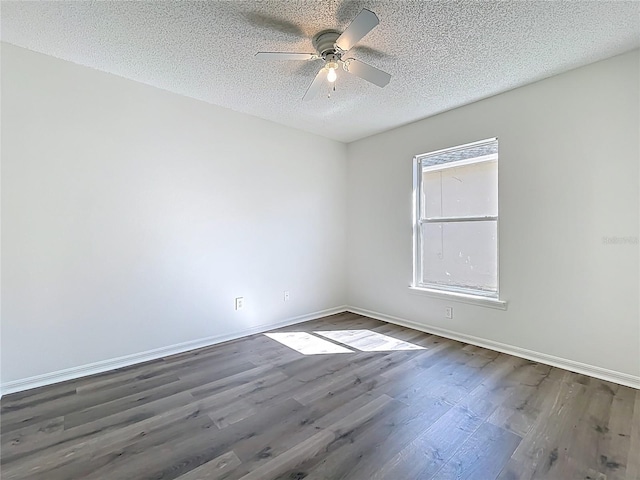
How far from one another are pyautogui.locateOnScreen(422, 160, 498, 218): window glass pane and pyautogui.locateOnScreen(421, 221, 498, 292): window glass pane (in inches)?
6.2

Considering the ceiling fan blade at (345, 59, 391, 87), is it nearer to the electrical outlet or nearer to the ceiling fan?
the ceiling fan

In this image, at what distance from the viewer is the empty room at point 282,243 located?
179cm

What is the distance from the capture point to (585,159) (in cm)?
253

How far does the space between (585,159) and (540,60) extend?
92cm

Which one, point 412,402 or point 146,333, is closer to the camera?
point 412,402

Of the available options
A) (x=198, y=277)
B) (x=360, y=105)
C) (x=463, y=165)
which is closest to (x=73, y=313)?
(x=198, y=277)

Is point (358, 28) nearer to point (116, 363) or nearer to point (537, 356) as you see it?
point (537, 356)

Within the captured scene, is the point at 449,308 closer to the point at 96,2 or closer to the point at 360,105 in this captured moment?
the point at 360,105

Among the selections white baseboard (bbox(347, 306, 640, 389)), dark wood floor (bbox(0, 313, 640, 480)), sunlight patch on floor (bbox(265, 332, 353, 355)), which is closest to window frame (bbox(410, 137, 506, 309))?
white baseboard (bbox(347, 306, 640, 389))

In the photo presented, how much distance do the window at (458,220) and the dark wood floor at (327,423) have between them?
0.98 meters

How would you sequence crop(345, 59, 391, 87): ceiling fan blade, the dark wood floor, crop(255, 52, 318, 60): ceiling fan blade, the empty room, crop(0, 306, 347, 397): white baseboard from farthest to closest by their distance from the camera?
crop(0, 306, 347, 397): white baseboard
crop(345, 59, 391, 87): ceiling fan blade
crop(255, 52, 318, 60): ceiling fan blade
the empty room
the dark wood floor

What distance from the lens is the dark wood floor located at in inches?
60.9

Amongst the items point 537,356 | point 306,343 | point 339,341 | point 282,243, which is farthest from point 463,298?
point 282,243

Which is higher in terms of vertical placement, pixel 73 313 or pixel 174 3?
pixel 174 3
